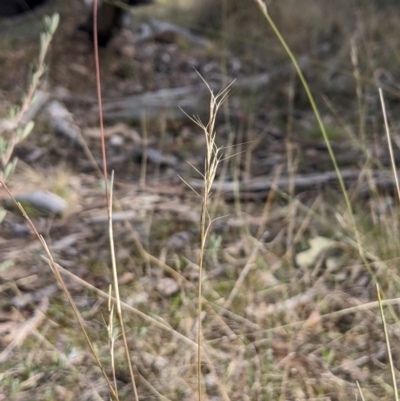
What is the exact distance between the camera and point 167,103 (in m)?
3.37

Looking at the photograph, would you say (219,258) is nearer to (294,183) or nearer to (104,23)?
(294,183)

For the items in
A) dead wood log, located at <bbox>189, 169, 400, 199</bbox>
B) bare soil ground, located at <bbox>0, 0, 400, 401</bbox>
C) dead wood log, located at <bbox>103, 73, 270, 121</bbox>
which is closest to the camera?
bare soil ground, located at <bbox>0, 0, 400, 401</bbox>

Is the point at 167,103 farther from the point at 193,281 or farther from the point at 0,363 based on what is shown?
the point at 0,363

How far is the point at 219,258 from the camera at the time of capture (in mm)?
1904

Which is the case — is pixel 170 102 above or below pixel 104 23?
below

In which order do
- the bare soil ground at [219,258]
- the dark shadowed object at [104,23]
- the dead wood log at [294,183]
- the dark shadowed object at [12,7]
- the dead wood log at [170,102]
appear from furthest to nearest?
the dark shadowed object at [12,7], the dark shadowed object at [104,23], the dead wood log at [170,102], the dead wood log at [294,183], the bare soil ground at [219,258]

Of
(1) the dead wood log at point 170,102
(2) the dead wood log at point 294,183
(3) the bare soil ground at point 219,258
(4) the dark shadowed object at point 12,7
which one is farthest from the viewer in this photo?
(4) the dark shadowed object at point 12,7

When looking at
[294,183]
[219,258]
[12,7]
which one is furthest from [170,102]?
[12,7]

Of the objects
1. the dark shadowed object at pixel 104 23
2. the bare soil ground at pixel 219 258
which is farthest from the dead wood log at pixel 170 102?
the dark shadowed object at pixel 104 23

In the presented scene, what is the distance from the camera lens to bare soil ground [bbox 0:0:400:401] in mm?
1420

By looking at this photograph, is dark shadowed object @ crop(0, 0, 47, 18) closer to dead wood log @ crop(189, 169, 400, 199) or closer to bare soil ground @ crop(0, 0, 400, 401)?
bare soil ground @ crop(0, 0, 400, 401)

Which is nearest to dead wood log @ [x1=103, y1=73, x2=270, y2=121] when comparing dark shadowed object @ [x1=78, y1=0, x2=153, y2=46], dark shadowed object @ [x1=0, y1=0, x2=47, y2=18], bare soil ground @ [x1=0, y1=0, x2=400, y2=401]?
bare soil ground @ [x1=0, y1=0, x2=400, y2=401]

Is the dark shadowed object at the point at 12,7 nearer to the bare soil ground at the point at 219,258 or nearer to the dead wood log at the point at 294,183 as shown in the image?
the bare soil ground at the point at 219,258

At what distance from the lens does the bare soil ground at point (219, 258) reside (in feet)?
4.66
